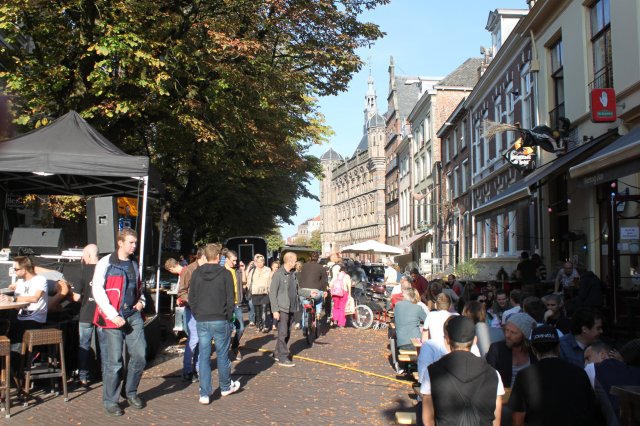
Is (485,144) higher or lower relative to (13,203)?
higher

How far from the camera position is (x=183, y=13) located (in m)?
14.8

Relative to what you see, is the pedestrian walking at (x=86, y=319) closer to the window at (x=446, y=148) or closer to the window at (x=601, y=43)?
the window at (x=601, y=43)

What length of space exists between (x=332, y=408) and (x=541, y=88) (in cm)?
1374

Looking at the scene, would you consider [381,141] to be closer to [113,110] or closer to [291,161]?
[291,161]

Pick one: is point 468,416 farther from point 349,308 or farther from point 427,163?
point 427,163

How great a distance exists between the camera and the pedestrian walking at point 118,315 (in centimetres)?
Result: 672

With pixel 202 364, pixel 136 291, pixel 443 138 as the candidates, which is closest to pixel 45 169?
pixel 136 291

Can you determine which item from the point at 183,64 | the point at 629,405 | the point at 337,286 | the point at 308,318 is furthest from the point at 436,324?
the point at 183,64

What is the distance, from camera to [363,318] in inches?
639

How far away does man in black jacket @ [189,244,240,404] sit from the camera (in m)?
7.55

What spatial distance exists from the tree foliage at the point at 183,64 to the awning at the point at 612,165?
26.5 ft

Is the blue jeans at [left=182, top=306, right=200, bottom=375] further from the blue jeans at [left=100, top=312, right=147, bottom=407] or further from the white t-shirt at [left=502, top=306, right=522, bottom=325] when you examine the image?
the white t-shirt at [left=502, top=306, right=522, bottom=325]

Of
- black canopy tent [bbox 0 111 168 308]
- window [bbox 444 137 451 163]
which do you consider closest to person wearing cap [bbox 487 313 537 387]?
black canopy tent [bbox 0 111 168 308]

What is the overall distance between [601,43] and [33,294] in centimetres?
1243
